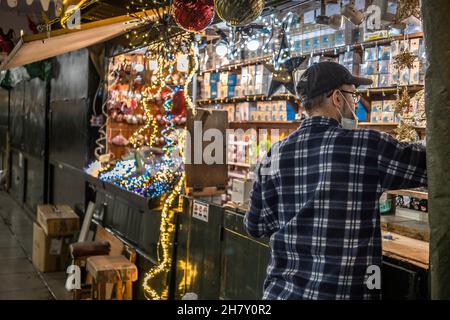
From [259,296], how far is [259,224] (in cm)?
139

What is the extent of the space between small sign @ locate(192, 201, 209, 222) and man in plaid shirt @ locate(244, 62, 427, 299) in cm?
200

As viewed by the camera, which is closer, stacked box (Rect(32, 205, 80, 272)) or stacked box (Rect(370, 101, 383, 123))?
stacked box (Rect(370, 101, 383, 123))

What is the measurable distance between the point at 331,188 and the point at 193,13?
6.81ft

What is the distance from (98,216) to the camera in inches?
246

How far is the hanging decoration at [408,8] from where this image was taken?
281 cm

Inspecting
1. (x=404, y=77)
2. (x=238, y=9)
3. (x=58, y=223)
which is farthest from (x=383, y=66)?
(x=58, y=223)

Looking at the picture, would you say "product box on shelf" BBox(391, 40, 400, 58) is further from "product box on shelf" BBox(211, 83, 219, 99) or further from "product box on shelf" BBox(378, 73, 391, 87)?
"product box on shelf" BBox(211, 83, 219, 99)

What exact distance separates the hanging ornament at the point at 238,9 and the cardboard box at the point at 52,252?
460 centimetres

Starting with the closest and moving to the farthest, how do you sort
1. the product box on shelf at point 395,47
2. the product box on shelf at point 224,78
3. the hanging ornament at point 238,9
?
the hanging ornament at point 238,9 < the product box on shelf at point 395,47 < the product box on shelf at point 224,78

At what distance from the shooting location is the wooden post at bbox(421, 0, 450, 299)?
146cm

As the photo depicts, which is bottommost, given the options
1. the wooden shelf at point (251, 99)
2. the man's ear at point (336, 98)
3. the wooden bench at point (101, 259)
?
the wooden bench at point (101, 259)

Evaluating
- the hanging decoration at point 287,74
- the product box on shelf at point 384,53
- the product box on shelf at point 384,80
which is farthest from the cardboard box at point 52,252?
the product box on shelf at point 384,53

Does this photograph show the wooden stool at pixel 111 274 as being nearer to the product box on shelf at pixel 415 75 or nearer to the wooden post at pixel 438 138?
the product box on shelf at pixel 415 75

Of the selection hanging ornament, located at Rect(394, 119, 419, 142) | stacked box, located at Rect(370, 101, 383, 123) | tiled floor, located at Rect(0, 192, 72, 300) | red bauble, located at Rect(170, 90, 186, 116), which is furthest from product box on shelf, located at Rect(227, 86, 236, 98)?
hanging ornament, located at Rect(394, 119, 419, 142)
